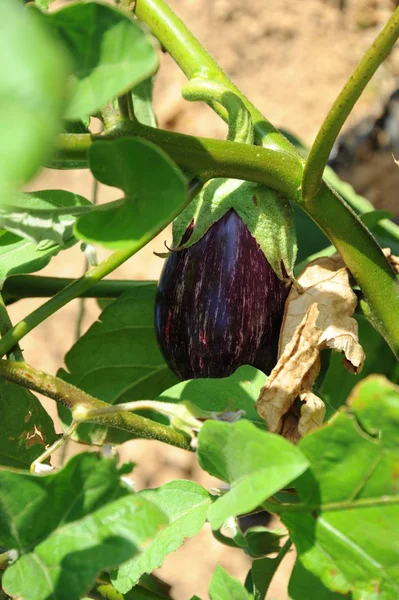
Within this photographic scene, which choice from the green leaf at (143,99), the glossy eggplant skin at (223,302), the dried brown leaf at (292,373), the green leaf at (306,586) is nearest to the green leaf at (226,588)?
the green leaf at (306,586)

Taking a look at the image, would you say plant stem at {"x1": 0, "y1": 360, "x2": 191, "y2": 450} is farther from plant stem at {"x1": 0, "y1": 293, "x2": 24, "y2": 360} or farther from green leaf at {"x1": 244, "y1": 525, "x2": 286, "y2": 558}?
green leaf at {"x1": 244, "y1": 525, "x2": 286, "y2": 558}

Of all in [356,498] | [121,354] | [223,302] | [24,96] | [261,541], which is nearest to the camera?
[24,96]

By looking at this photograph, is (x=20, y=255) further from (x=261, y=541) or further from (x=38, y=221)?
(x=261, y=541)

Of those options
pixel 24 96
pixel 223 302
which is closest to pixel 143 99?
pixel 223 302

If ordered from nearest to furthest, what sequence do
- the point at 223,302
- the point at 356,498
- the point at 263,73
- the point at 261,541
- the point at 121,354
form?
the point at 356,498
the point at 223,302
the point at 261,541
the point at 121,354
the point at 263,73

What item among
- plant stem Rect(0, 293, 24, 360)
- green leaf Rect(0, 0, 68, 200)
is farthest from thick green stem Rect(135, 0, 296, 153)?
green leaf Rect(0, 0, 68, 200)

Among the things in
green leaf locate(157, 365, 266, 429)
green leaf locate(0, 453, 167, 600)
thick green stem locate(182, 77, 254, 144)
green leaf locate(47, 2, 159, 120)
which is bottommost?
green leaf locate(157, 365, 266, 429)

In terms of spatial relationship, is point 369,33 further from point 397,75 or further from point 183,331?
point 183,331
